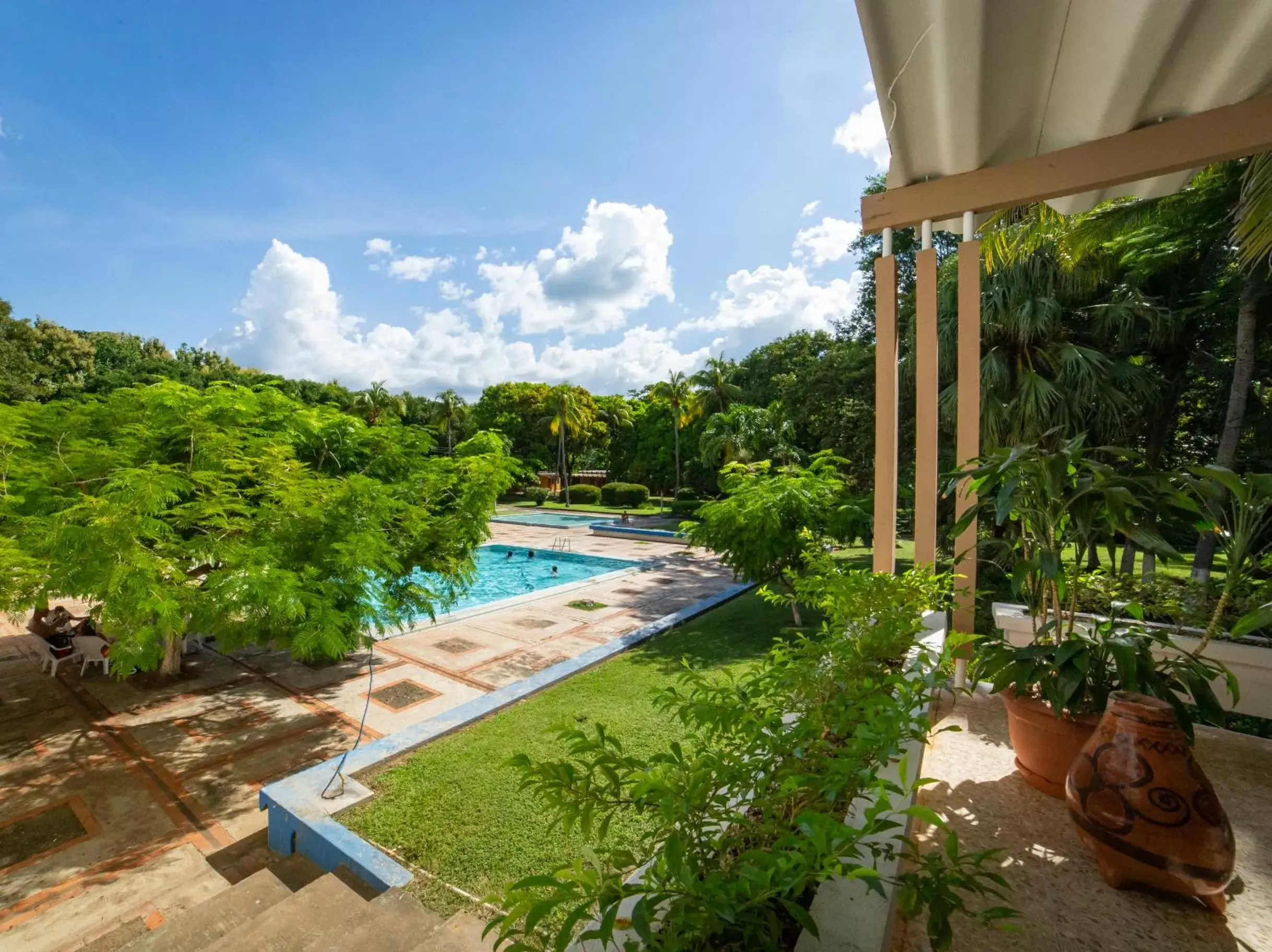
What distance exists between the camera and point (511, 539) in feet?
70.3

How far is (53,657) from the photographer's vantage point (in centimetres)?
719

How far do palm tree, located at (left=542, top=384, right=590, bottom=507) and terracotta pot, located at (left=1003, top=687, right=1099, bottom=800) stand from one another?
103 ft

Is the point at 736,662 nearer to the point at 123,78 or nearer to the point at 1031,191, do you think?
the point at 1031,191

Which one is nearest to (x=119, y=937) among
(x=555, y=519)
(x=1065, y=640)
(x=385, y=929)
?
(x=385, y=929)

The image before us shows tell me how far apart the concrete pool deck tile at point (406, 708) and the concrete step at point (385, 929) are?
3196 mm

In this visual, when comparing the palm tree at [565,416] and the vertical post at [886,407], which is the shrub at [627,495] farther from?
the vertical post at [886,407]

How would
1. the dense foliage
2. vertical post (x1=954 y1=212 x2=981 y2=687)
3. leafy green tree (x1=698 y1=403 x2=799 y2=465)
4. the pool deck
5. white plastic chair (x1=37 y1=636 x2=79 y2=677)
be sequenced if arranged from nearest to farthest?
the dense foliage, vertical post (x1=954 y1=212 x2=981 y2=687), the pool deck, white plastic chair (x1=37 y1=636 x2=79 y2=677), leafy green tree (x1=698 y1=403 x2=799 y2=465)

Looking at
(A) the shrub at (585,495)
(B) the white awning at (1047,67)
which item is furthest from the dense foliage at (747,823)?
(A) the shrub at (585,495)

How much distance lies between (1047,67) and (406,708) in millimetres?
7265

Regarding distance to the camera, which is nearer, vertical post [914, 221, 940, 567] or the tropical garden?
the tropical garden

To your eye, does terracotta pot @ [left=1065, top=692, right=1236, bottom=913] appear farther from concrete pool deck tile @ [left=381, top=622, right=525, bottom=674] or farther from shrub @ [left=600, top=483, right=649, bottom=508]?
shrub @ [left=600, top=483, right=649, bottom=508]

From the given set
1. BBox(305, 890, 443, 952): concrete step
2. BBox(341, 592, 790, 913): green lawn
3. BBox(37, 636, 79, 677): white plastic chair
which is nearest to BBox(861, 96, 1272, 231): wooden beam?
BBox(341, 592, 790, 913): green lawn

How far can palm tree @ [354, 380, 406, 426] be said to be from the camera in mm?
40438

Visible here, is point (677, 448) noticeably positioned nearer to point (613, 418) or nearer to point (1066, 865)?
point (613, 418)
